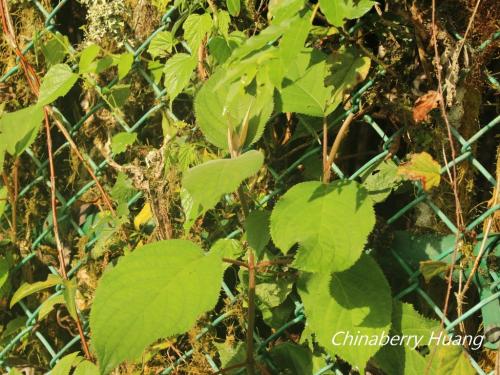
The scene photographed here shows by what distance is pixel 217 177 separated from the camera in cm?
121

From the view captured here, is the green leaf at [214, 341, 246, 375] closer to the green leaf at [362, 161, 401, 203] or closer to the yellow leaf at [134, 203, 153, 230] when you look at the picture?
the yellow leaf at [134, 203, 153, 230]

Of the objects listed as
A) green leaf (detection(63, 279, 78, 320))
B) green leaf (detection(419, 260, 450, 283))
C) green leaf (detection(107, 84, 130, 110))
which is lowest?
green leaf (detection(419, 260, 450, 283))

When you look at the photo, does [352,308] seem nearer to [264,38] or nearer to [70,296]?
[264,38]

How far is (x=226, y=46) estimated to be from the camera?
1.56 m

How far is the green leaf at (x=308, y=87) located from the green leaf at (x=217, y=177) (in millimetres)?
211

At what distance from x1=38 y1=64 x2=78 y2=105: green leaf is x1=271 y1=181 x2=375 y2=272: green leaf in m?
0.77

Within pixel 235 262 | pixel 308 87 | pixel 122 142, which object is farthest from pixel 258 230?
pixel 122 142

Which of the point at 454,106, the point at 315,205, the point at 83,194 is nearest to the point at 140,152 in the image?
the point at 83,194

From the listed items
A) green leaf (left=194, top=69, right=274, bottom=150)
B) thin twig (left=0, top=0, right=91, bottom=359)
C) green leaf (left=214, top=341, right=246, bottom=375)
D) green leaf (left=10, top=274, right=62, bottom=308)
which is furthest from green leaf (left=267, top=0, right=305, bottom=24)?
green leaf (left=10, top=274, right=62, bottom=308)

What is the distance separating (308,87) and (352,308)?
18.4 inches

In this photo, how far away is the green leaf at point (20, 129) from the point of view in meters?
1.83

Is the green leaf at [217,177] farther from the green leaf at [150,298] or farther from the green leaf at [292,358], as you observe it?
the green leaf at [292,358]

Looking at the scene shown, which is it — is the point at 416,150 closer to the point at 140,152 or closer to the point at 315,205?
the point at 315,205

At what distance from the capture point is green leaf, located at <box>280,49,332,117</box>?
4.66ft
